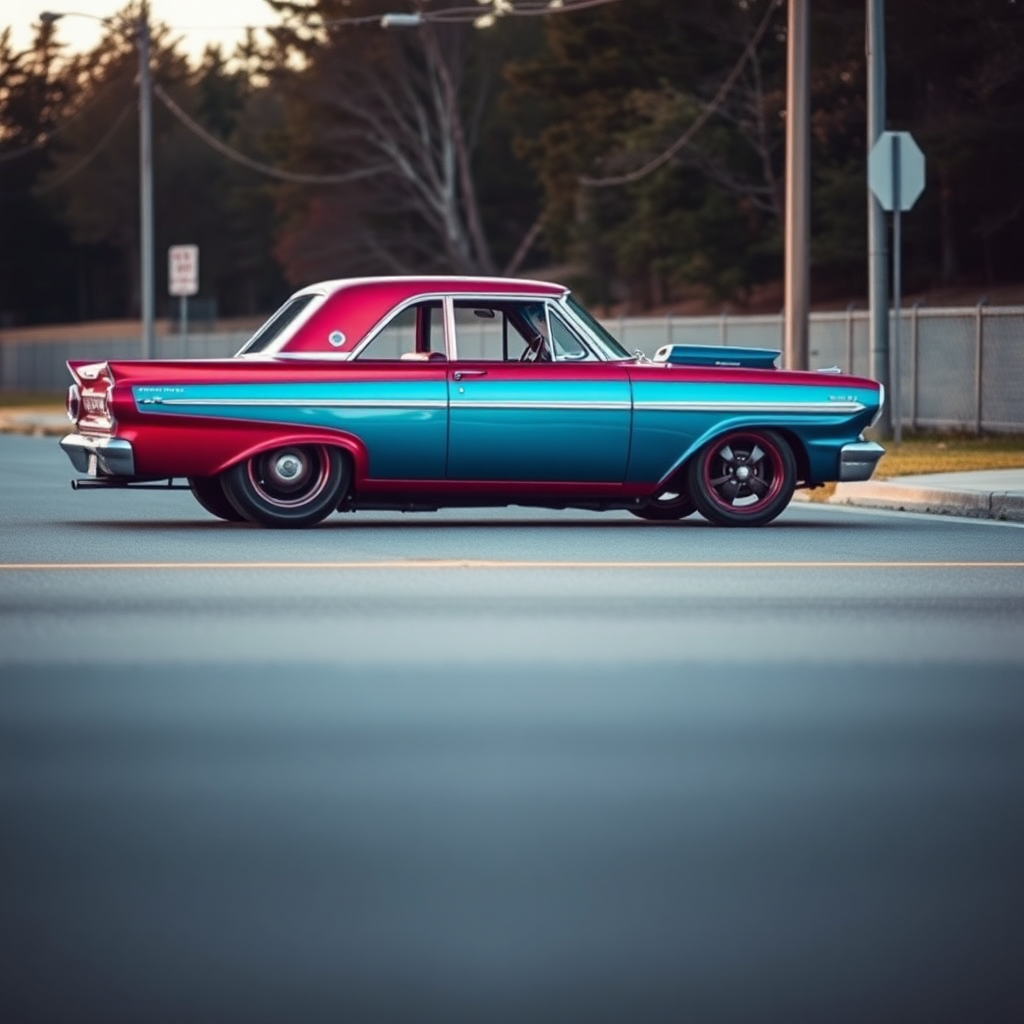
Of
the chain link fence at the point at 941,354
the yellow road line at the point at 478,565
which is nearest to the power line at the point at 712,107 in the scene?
the chain link fence at the point at 941,354

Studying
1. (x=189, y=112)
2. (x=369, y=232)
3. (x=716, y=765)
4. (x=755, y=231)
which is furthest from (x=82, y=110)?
(x=716, y=765)

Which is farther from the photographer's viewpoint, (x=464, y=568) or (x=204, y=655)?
(x=464, y=568)

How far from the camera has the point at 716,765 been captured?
25.7 feet

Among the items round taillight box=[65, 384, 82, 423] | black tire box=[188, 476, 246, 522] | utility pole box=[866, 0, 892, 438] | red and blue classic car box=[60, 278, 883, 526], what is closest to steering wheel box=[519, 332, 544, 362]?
red and blue classic car box=[60, 278, 883, 526]

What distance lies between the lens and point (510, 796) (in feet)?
24.1

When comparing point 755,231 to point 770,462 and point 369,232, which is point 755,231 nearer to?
point 369,232

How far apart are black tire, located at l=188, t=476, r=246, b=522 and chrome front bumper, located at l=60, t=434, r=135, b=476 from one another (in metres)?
0.74

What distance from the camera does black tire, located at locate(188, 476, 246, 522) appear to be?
55.6 ft

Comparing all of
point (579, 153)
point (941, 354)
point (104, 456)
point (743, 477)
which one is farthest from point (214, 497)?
point (579, 153)

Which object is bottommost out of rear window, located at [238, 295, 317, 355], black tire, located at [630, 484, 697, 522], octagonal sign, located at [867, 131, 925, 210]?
black tire, located at [630, 484, 697, 522]

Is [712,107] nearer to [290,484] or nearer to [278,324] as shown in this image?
[278,324]

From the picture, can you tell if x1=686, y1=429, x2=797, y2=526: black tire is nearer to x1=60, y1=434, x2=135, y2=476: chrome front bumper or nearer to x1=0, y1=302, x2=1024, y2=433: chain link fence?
x1=60, y1=434, x2=135, y2=476: chrome front bumper

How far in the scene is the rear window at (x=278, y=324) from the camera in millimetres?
16594

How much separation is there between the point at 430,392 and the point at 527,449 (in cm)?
72
